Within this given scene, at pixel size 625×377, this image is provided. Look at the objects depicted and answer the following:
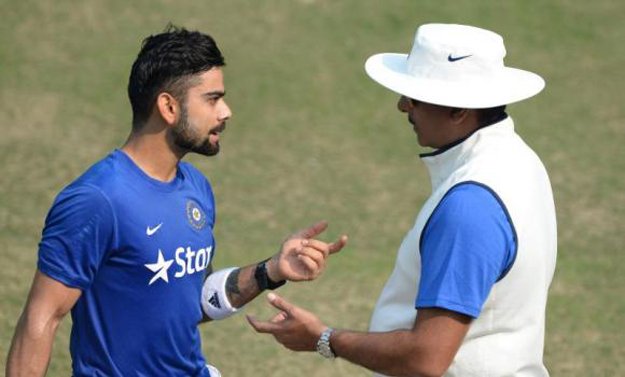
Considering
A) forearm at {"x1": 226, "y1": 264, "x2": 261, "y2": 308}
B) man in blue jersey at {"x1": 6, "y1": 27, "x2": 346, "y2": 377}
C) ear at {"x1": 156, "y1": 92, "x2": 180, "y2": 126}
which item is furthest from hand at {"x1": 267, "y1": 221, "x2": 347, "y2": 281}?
ear at {"x1": 156, "y1": 92, "x2": 180, "y2": 126}

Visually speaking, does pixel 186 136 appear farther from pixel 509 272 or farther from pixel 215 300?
pixel 509 272

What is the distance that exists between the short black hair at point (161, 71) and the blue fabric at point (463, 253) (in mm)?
1547

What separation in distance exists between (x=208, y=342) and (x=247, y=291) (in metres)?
4.15

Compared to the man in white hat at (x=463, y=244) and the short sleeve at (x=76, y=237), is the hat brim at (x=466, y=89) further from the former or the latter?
the short sleeve at (x=76, y=237)

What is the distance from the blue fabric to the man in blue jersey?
3.36 ft

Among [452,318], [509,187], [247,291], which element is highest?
[509,187]

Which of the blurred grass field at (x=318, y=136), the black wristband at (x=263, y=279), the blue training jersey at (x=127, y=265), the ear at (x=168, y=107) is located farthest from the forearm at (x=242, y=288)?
the blurred grass field at (x=318, y=136)

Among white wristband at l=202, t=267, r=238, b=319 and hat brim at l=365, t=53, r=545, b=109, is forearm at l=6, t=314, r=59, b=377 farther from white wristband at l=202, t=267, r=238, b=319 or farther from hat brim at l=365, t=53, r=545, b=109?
hat brim at l=365, t=53, r=545, b=109

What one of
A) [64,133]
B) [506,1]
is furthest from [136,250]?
[506,1]

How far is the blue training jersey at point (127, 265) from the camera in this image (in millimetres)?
5016

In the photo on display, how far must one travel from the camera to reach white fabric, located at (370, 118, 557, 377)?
4551mm

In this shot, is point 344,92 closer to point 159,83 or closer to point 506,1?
point 506,1

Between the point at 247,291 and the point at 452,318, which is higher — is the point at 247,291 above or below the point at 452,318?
below

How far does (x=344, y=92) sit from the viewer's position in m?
16.1
